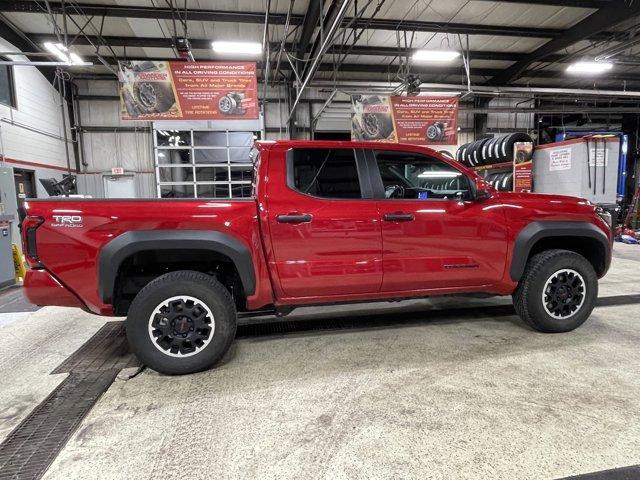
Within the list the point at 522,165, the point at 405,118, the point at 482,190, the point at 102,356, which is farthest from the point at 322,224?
the point at 405,118

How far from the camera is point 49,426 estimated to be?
196 centimetres

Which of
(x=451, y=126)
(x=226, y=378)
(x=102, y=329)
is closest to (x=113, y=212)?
(x=226, y=378)

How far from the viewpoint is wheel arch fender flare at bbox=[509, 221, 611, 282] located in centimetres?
295

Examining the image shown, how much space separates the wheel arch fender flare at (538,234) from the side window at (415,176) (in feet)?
2.01

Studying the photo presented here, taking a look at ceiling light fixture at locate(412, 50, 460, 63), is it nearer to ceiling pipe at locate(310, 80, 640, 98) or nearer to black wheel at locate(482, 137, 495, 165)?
ceiling pipe at locate(310, 80, 640, 98)

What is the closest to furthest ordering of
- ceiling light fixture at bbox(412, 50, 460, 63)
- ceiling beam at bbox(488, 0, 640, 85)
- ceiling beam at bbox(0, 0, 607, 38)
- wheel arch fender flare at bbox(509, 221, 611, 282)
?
wheel arch fender flare at bbox(509, 221, 611, 282) < ceiling beam at bbox(0, 0, 607, 38) < ceiling beam at bbox(488, 0, 640, 85) < ceiling light fixture at bbox(412, 50, 460, 63)

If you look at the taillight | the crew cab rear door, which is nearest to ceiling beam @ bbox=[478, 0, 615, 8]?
the crew cab rear door

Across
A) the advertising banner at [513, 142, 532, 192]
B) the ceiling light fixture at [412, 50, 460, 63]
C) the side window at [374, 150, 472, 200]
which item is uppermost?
the ceiling light fixture at [412, 50, 460, 63]

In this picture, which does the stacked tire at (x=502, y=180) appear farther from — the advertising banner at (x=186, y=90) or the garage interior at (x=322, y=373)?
the advertising banner at (x=186, y=90)

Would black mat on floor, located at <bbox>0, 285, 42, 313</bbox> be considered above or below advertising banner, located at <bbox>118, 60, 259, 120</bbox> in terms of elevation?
below

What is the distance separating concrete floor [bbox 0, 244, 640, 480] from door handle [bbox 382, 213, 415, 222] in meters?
1.06

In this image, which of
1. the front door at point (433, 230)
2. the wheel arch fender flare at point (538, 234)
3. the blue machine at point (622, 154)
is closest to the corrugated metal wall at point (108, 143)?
the front door at point (433, 230)

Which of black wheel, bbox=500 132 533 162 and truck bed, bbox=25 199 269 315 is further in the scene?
black wheel, bbox=500 132 533 162

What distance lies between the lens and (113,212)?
2307 mm
